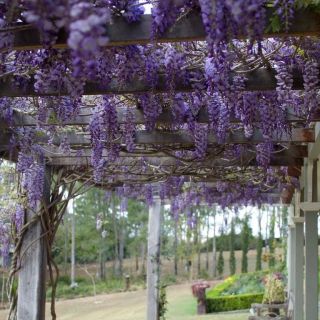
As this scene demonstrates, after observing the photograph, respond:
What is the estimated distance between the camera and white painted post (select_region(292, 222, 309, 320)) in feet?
25.8

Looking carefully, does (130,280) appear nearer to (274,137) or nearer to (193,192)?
(193,192)

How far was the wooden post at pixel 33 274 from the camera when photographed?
5.29 meters

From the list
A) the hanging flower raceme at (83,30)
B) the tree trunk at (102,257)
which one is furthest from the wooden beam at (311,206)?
the tree trunk at (102,257)

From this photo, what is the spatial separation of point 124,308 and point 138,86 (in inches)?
477

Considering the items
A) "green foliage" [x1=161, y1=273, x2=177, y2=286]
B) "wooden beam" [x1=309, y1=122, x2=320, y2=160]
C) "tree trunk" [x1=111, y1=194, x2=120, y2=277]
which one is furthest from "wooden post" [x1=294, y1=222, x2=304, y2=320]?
"tree trunk" [x1=111, y1=194, x2=120, y2=277]

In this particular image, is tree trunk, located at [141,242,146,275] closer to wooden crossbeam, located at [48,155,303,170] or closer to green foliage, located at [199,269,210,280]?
green foliage, located at [199,269,210,280]

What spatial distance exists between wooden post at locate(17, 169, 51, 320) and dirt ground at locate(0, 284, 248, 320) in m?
6.68

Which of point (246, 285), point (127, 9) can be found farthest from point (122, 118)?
point (246, 285)

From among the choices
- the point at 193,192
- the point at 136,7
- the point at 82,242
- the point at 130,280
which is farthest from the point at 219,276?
the point at 136,7

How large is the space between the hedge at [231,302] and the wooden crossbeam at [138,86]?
10829mm

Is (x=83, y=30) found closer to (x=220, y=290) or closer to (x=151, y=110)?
(x=151, y=110)

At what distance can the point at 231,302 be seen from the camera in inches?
529

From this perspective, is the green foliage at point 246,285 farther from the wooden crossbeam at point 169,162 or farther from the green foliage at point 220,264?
the wooden crossbeam at point 169,162

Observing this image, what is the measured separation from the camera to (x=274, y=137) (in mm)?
4750
